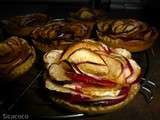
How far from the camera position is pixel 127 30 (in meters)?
2.38

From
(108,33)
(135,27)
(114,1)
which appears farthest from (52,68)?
(114,1)

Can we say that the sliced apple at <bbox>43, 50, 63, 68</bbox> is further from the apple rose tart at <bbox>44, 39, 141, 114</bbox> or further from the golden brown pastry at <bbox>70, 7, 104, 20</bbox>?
A: the golden brown pastry at <bbox>70, 7, 104, 20</bbox>

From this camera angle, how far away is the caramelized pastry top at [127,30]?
2.31 m

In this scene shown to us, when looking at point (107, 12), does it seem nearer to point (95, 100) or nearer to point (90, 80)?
point (90, 80)

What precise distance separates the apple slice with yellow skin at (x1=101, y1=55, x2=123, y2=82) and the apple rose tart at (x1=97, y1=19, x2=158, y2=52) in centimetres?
42

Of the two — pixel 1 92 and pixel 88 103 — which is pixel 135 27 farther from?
pixel 1 92

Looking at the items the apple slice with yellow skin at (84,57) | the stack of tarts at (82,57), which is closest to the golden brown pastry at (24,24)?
the stack of tarts at (82,57)

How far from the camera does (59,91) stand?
1.73 m

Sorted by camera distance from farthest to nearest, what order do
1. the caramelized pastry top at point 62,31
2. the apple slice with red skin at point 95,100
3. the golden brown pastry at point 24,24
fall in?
the golden brown pastry at point 24,24 → the caramelized pastry top at point 62,31 → the apple slice with red skin at point 95,100

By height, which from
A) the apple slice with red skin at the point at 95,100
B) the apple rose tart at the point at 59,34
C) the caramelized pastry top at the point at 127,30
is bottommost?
the apple slice with red skin at the point at 95,100

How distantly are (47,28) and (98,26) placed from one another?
1.40ft

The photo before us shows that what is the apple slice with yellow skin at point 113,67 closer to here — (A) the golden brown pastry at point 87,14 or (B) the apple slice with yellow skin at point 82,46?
(B) the apple slice with yellow skin at point 82,46

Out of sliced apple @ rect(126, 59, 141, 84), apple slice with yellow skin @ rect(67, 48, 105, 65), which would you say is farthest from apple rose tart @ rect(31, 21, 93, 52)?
sliced apple @ rect(126, 59, 141, 84)

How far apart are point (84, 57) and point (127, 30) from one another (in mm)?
663
